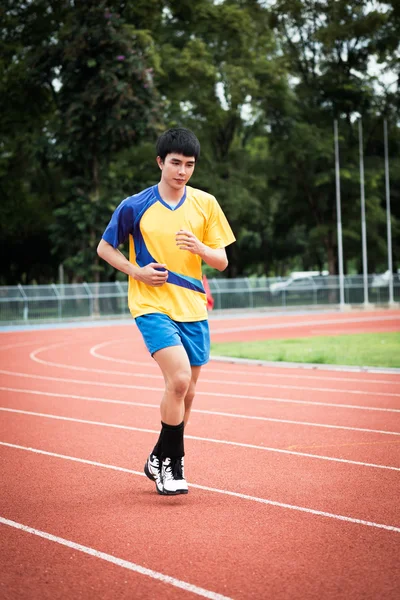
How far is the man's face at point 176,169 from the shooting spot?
5531 mm

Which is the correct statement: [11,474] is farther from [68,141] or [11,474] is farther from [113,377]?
[68,141]

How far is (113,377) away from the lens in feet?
45.9

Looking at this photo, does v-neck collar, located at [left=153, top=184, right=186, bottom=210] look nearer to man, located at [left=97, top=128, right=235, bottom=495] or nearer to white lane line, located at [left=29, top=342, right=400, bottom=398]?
man, located at [left=97, top=128, right=235, bottom=495]

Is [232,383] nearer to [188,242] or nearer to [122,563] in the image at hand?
[188,242]

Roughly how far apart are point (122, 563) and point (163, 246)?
6.80 ft

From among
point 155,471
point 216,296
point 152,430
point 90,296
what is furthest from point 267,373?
point 216,296

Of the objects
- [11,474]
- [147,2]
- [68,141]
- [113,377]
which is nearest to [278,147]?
[147,2]

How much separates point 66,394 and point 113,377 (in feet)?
7.28

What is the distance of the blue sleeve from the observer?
18.2ft

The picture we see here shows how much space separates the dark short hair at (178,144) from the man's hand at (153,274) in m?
0.76

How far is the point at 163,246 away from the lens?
5504mm

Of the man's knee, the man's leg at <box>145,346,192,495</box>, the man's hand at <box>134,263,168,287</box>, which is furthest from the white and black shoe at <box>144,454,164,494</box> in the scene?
the man's hand at <box>134,263,168,287</box>

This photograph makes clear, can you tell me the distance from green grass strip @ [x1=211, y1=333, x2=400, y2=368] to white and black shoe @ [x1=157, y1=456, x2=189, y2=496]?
901cm

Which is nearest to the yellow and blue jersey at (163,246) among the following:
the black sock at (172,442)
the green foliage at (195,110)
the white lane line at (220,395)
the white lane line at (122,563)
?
the black sock at (172,442)
